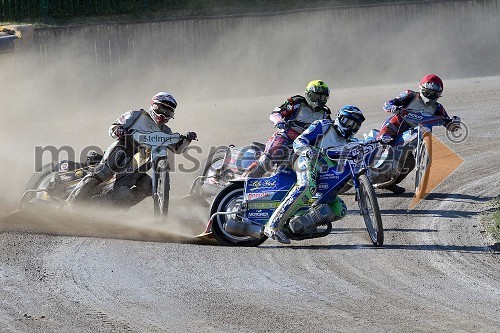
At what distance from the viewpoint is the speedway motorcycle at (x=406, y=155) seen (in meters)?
15.7

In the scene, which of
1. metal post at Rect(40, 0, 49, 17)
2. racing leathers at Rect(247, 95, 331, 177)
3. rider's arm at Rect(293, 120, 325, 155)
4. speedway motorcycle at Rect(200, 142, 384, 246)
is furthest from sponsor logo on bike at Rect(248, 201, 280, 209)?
metal post at Rect(40, 0, 49, 17)

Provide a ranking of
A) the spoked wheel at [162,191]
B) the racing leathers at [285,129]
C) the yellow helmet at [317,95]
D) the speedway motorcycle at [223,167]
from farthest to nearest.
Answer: the speedway motorcycle at [223,167] → the yellow helmet at [317,95] → the racing leathers at [285,129] → the spoked wheel at [162,191]

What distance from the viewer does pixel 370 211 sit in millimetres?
12188

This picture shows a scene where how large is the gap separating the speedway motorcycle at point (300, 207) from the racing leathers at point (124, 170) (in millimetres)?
2288

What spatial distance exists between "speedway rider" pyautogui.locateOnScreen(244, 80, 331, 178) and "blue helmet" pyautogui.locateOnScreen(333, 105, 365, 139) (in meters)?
2.17

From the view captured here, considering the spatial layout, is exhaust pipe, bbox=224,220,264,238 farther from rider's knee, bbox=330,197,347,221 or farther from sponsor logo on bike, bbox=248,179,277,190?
rider's knee, bbox=330,197,347,221

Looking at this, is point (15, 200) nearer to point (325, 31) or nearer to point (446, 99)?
point (446, 99)

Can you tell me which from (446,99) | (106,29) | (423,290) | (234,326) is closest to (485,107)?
(446,99)

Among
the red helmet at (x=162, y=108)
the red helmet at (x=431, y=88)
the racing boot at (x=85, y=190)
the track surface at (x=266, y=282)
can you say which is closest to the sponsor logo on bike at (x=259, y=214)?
the track surface at (x=266, y=282)

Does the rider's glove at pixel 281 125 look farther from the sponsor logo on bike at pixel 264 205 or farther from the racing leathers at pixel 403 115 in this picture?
the sponsor logo on bike at pixel 264 205

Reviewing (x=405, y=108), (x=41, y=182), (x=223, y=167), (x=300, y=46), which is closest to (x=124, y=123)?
(x=223, y=167)

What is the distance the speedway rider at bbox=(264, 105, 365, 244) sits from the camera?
12023 millimetres

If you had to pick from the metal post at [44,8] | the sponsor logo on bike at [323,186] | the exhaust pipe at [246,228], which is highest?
Answer: the metal post at [44,8]

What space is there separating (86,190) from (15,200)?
8.37 ft
